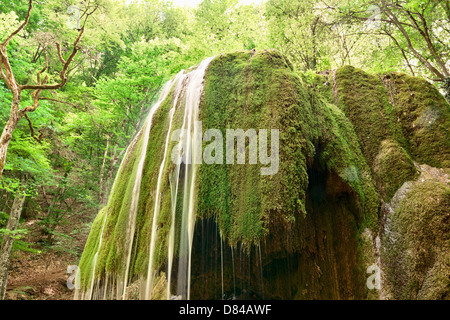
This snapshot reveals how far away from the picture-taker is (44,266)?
1045 centimetres

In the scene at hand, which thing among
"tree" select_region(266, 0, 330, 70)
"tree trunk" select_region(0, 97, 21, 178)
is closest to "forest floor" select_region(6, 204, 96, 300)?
"tree trunk" select_region(0, 97, 21, 178)

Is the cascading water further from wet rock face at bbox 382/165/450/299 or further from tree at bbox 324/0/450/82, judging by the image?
tree at bbox 324/0/450/82

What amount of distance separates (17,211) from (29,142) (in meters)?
2.51

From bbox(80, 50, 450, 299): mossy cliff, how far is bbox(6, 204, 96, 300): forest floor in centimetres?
592

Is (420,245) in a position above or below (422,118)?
below

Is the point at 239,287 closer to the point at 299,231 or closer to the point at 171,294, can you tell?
the point at 171,294

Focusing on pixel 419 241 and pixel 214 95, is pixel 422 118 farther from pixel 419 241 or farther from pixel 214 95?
pixel 214 95

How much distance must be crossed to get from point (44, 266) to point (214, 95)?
37.1 ft

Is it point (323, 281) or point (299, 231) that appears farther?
point (323, 281)

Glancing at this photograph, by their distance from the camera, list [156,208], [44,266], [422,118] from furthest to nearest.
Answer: [44,266] < [422,118] < [156,208]

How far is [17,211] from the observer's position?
8.44m

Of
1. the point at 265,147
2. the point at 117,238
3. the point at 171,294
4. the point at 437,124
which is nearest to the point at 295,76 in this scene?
the point at 265,147

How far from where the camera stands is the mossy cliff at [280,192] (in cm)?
324

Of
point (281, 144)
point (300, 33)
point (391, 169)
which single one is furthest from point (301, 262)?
point (300, 33)
